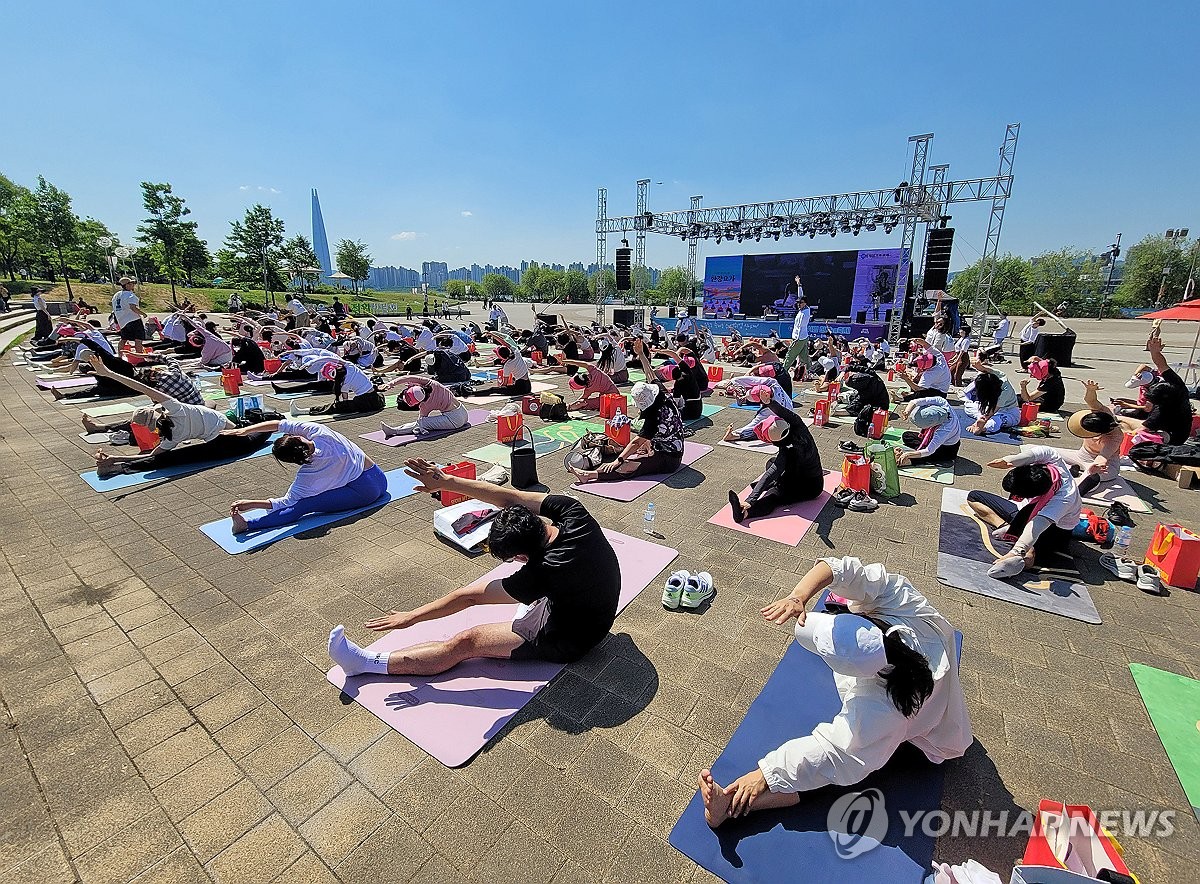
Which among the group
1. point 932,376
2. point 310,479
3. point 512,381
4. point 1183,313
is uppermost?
point 1183,313

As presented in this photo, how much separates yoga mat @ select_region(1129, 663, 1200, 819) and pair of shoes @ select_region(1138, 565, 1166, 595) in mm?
1244

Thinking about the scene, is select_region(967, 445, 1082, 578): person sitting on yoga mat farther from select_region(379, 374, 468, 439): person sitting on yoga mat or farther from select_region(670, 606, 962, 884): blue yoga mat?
select_region(379, 374, 468, 439): person sitting on yoga mat

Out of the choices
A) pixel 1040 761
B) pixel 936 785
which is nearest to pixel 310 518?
pixel 936 785

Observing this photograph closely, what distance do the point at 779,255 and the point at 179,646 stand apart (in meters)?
39.0

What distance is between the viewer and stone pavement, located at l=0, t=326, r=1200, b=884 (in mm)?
2133

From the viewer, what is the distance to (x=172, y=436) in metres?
6.67

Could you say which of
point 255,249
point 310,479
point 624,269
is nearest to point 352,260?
point 255,249

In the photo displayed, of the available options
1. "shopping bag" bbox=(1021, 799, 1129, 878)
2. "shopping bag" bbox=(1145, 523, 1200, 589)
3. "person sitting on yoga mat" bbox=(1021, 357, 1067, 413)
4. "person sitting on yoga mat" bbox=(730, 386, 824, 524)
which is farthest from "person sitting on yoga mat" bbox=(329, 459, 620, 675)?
"person sitting on yoga mat" bbox=(1021, 357, 1067, 413)

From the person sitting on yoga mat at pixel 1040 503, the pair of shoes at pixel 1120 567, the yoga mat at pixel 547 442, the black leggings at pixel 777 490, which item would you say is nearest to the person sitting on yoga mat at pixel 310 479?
the yoga mat at pixel 547 442

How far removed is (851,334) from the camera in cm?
2919

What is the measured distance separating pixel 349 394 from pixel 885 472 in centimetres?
958

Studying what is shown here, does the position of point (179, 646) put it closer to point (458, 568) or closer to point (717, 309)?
Result: point (458, 568)

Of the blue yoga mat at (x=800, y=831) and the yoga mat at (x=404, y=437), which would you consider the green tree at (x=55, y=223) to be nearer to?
the yoga mat at (x=404, y=437)

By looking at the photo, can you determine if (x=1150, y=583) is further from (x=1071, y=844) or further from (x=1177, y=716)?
(x=1071, y=844)
